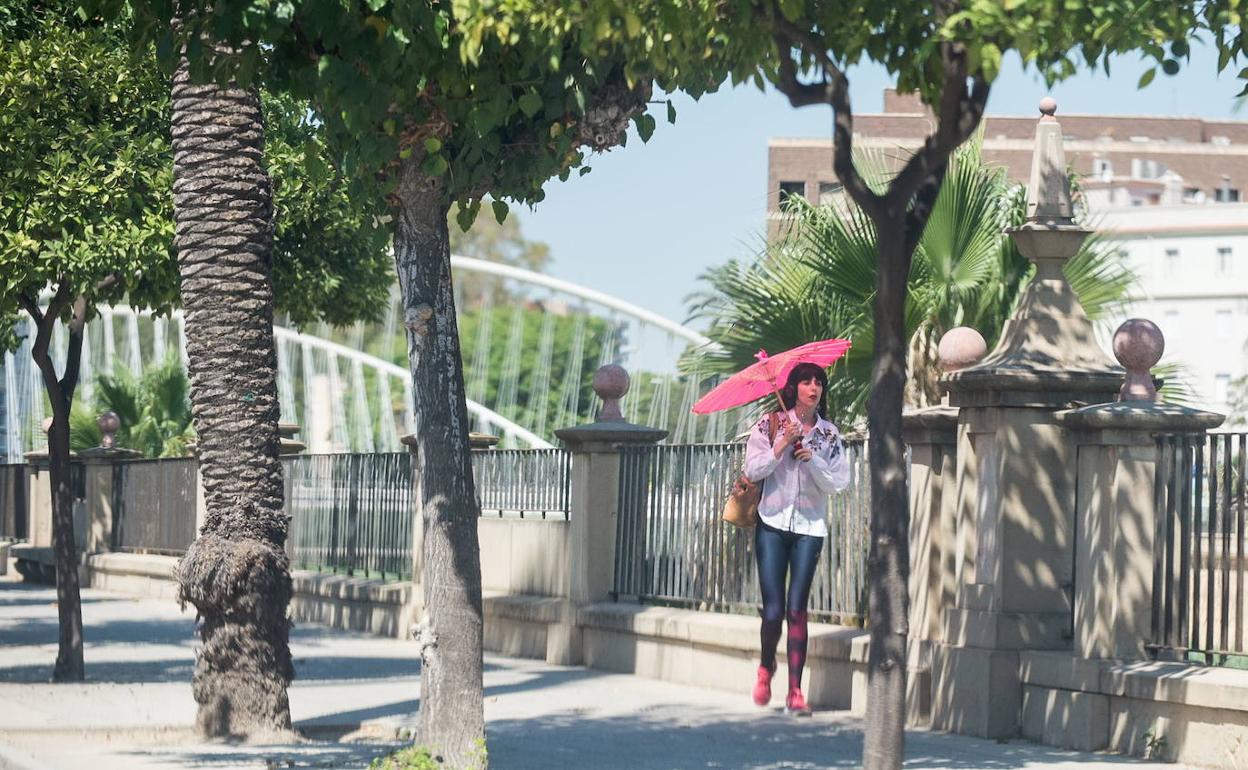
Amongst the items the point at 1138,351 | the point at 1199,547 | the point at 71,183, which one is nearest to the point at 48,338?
the point at 71,183

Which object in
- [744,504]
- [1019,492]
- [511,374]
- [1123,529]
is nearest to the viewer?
[1123,529]

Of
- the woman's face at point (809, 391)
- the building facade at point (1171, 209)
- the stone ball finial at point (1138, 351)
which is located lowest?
the woman's face at point (809, 391)

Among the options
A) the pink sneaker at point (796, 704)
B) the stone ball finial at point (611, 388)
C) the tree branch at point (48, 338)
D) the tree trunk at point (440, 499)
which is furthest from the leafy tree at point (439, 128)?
the tree branch at point (48, 338)

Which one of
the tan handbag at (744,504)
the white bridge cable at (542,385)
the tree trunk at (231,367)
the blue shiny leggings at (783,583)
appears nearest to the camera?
the tree trunk at (231,367)

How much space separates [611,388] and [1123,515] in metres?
5.51

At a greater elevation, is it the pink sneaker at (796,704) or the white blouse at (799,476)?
the white blouse at (799,476)

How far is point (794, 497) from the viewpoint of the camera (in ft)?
36.5

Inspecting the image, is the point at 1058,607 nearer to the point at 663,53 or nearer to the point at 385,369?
the point at 663,53

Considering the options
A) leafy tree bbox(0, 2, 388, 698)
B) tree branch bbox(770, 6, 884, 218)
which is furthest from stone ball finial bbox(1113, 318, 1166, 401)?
leafy tree bbox(0, 2, 388, 698)

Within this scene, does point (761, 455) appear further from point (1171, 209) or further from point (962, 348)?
point (1171, 209)

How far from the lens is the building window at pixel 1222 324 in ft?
315

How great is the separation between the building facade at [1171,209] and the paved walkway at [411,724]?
2757 inches

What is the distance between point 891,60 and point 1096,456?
13.6 ft

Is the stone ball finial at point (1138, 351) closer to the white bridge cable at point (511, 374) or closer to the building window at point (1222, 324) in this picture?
the building window at point (1222, 324)
